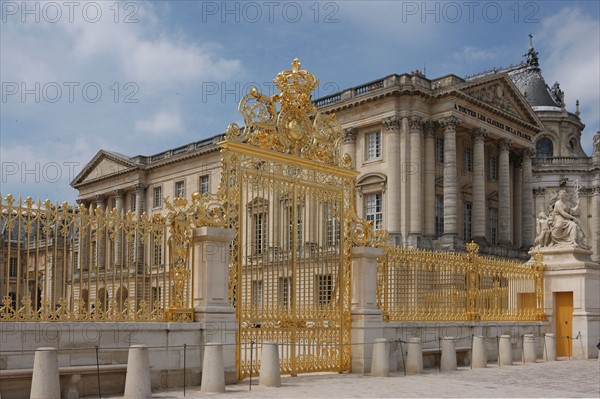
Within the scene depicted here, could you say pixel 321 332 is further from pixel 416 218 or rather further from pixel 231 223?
pixel 416 218

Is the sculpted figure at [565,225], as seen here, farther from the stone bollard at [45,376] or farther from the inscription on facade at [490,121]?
the inscription on facade at [490,121]

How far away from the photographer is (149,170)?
64500mm

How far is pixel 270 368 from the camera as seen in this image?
41.5 feet

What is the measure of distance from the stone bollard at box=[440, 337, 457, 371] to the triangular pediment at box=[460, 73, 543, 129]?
31.6 m

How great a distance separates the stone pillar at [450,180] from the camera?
45.3 meters

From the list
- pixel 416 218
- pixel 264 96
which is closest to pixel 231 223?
pixel 264 96

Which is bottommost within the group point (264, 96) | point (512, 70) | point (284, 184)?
point (284, 184)

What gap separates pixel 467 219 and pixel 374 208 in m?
6.53

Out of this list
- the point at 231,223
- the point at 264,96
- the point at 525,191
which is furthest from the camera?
the point at 525,191

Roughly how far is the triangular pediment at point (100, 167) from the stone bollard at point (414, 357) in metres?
52.7

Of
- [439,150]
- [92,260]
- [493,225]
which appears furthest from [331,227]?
[493,225]

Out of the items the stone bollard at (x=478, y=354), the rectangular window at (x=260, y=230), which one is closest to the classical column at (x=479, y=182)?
the stone bollard at (x=478, y=354)

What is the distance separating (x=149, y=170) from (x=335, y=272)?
50.9 metres

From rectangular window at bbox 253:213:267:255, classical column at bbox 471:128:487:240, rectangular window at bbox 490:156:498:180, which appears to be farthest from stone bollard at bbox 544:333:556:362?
rectangular window at bbox 490:156:498:180
